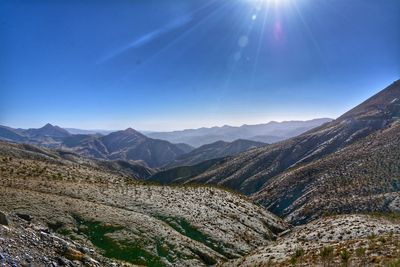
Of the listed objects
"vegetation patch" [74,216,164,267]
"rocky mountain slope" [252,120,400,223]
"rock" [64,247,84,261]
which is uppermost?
"rock" [64,247,84,261]

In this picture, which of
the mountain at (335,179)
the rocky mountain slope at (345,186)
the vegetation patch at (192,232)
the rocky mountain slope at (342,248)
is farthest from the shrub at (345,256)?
the mountain at (335,179)

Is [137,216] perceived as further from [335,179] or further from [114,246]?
[335,179]

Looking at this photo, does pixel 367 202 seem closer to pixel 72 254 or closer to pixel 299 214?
pixel 299 214

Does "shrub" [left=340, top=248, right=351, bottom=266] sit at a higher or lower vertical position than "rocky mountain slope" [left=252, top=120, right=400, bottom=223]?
higher

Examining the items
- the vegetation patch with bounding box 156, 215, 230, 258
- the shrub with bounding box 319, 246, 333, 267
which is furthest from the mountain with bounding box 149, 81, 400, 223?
the shrub with bounding box 319, 246, 333, 267

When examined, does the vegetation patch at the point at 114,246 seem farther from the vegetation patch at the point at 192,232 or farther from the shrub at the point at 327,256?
the shrub at the point at 327,256

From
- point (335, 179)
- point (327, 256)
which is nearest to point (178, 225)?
point (327, 256)

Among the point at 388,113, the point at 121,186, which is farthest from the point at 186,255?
the point at 388,113

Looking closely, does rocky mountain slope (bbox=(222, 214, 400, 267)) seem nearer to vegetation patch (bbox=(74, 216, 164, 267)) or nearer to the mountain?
vegetation patch (bbox=(74, 216, 164, 267))
